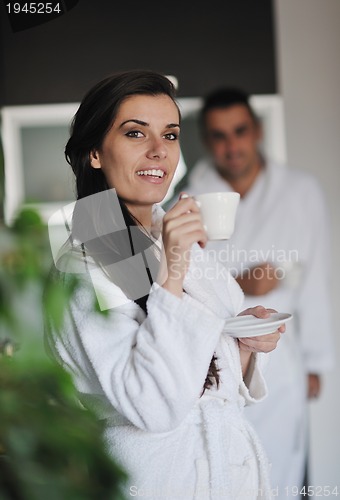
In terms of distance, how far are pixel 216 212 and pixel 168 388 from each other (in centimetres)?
23

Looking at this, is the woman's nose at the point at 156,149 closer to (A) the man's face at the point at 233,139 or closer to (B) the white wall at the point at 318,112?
(A) the man's face at the point at 233,139

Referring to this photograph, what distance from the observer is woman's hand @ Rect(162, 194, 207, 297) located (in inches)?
34.5

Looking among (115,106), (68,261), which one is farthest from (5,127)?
(68,261)

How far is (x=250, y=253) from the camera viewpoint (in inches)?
67.7

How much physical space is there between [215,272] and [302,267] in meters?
0.73

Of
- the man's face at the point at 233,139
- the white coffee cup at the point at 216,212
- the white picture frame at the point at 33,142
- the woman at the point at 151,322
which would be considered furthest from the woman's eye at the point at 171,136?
the man's face at the point at 233,139

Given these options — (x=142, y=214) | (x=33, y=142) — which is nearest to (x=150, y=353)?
(x=142, y=214)

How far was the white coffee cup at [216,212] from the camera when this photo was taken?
92 centimetres

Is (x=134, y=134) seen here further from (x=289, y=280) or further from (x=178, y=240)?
(x=289, y=280)

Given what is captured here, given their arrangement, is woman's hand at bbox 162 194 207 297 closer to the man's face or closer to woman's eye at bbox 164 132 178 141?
woman's eye at bbox 164 132 178 141

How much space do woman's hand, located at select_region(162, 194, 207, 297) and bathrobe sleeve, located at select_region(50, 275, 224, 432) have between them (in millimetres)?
22

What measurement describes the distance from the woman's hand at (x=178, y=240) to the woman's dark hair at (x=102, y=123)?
12 cm

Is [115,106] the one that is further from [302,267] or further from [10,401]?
[302,267]

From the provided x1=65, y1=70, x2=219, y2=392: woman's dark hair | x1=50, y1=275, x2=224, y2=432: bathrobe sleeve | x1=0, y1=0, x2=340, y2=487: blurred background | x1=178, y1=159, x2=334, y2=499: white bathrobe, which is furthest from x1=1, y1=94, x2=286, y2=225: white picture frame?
x1=50, y1=275, x2=224, y2=432: bathrobe sleeve
